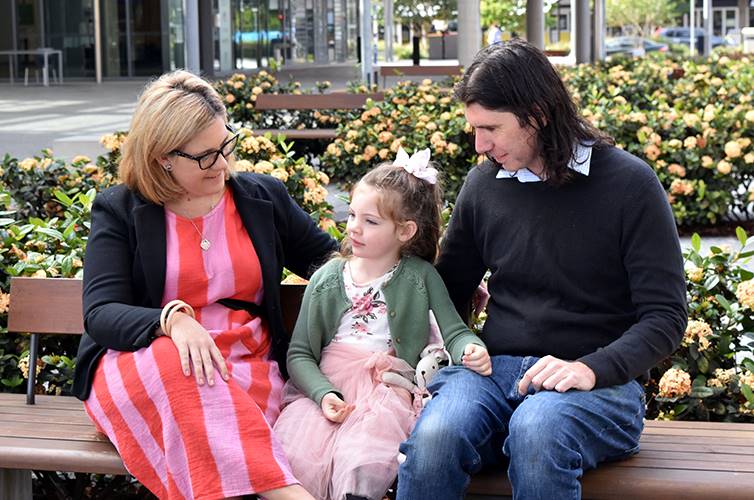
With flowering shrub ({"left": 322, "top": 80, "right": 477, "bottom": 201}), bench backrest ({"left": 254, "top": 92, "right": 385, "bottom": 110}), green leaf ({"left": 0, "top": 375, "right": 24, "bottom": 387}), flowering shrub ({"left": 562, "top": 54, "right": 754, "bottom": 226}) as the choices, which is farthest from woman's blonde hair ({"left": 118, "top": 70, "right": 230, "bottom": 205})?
bench backrest ({"left": 254, "top": 92, "right": 385, "bottom": 110})

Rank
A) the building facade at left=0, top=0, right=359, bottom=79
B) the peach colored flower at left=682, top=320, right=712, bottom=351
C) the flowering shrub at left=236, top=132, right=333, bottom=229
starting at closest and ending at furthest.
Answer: the peach colored flower at left=682, top=320, right=712, bottom=351 → the flowering shrub at left=236, top=132, right=333, bottom=229 → the building facade at left=0, top=0, right=359, bottom=79

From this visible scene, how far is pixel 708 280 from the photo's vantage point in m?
3.77

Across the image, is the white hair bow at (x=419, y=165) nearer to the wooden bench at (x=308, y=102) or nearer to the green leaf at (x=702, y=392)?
the green leaf at (x=702, y=392)

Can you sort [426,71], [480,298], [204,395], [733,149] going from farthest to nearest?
[426,71], [733,149], [480,298], [204,395]

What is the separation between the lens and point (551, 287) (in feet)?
9.37

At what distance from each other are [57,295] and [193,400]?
919 mm

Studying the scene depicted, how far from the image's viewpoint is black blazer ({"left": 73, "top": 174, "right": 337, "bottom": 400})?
2.95 metres

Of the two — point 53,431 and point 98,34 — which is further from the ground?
point 98,34

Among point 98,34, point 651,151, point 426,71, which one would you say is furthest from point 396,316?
point 98,34

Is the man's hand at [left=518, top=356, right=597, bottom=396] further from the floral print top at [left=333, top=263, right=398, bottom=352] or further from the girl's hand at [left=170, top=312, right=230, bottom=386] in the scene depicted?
the girl's hand at [left=170, top=312, right=230, bottom=386]

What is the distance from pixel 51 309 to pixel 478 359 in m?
1.38

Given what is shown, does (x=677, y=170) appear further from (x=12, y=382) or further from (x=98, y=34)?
(x=98, y=34)

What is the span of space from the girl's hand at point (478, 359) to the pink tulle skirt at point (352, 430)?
0.20 metres

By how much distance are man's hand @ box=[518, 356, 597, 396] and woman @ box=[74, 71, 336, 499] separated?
610 millimetres
